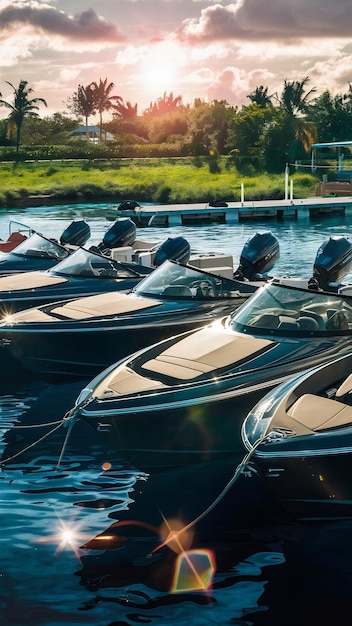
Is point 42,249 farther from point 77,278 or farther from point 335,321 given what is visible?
point 335,321

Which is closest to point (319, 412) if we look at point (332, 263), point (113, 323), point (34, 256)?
point (113, 323)

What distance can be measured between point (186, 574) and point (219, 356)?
2.70 meters

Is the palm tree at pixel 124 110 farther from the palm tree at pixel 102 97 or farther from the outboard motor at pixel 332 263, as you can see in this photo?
the outboard motor at pixel 332 263

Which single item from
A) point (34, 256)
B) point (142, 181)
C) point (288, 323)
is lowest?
point (288, 323)

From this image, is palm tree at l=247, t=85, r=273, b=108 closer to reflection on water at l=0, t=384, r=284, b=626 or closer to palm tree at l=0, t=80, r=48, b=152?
palm tree at l=0, t=80, r=48, b=152

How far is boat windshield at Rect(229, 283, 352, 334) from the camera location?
348 inches

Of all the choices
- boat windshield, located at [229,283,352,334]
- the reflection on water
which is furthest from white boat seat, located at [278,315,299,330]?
the reflection on water

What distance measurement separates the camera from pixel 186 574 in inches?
244

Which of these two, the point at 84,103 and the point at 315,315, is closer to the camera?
the point at 315,315

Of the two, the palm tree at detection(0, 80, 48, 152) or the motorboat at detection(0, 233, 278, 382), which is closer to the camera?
the motorboat at detection(0, 233, 278, 382)

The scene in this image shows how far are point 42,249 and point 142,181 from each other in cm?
4850

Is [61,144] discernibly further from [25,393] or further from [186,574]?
[186,574]

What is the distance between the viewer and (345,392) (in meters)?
7.48

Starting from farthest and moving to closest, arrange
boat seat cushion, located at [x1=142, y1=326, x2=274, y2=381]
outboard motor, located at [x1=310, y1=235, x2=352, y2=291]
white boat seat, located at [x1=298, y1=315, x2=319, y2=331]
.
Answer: outboard motor, located at [x1=310, y1=235, x2=352, y2=291] < white boat seat, located at [x1=298, y1=315, x2=319, y2=331] < boat seat cushion, located at [x1=142, y1=326, x2=274, y2=381]
